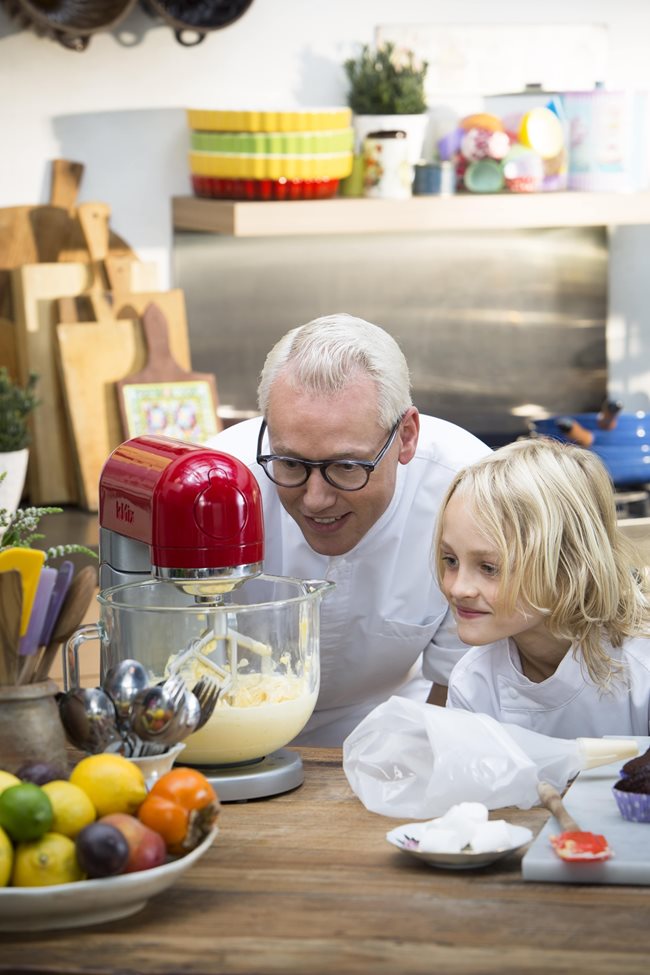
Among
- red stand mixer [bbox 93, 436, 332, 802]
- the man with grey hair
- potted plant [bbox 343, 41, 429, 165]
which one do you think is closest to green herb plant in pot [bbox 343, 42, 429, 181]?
potted plant [bbox 343, 41, 429, 165]

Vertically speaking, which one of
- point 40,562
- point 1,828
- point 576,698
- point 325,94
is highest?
point 325,94

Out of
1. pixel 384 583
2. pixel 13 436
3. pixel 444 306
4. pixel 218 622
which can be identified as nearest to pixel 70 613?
pixel 218 622

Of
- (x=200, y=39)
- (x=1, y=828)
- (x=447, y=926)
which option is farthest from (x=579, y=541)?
(x=200, y=39)

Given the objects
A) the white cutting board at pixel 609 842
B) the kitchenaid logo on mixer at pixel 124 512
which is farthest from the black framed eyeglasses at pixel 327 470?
the white cutting board at pixel 609 842

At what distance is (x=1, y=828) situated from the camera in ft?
3.74

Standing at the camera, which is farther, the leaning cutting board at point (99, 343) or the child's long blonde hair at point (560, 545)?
the leaning cutting board at point (99, 343)

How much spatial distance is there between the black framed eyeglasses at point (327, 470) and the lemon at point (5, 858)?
67 cm

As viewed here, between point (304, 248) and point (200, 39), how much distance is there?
562 millimetres

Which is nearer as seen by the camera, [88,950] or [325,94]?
[88,950]

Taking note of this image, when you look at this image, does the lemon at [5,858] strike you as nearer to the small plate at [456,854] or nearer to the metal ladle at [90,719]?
the metal ladle at [90,719]

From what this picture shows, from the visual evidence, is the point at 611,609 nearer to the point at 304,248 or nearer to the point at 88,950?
the point at 88,950

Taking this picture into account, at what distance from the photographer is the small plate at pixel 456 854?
1.24 m

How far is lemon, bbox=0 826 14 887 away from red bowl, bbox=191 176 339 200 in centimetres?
216

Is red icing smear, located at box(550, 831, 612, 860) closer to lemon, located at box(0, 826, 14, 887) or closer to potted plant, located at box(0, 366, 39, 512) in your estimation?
lemon, located at box(0, 826, 14, 887)
